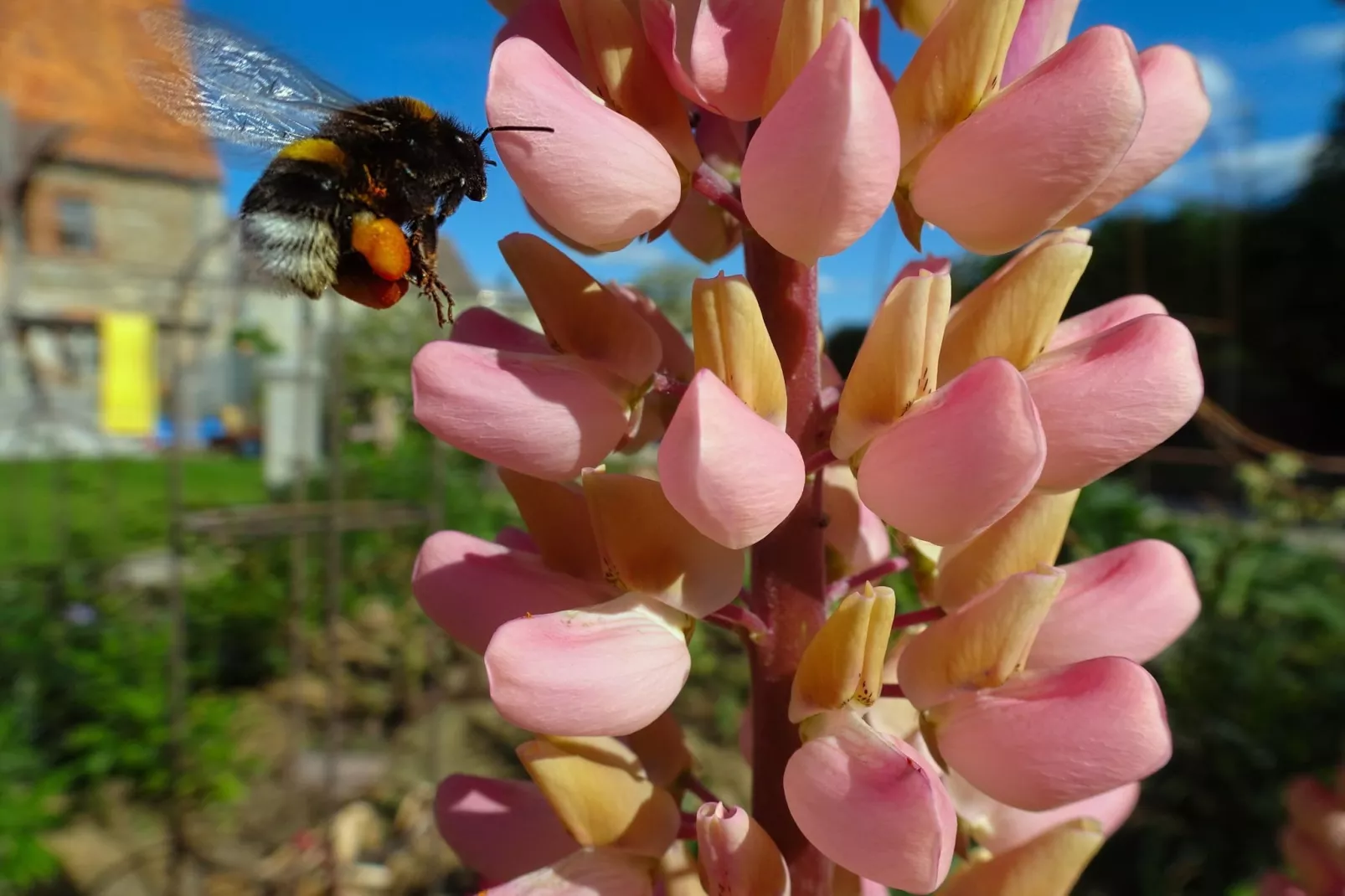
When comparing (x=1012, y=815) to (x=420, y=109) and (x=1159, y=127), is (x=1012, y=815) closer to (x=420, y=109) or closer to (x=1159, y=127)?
(x=1159, y=127)

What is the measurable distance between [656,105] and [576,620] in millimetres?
301

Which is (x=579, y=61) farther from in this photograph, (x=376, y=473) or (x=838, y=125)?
(x=376, y=473)

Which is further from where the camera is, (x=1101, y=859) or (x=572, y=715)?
(x=1101, y=859)

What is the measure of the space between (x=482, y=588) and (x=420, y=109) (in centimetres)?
34

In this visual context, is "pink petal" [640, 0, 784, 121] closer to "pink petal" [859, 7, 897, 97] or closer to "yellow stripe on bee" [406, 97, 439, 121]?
"pink petal" [859, 7, 897, 97]

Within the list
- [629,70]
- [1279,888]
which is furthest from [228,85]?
[1279,888]

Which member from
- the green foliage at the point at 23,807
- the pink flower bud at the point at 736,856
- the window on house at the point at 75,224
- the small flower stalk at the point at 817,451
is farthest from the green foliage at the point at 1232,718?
the window on house at the point at 75,224

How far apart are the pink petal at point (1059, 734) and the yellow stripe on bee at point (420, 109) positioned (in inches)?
20.6

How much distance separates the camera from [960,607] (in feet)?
1.87

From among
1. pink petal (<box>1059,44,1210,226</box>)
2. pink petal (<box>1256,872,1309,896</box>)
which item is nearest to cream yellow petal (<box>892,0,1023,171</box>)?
pink petal (<box>1059,44,1210,226</box>)

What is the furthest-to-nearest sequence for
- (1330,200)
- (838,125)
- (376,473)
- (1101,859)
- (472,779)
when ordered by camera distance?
(1330,200)
(376,473)
(1101,859)
(472,779)
(838,125)

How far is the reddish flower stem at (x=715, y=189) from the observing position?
1.98ft

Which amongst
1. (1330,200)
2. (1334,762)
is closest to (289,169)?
(1334,762)

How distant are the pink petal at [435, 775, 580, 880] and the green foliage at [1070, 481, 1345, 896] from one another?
1.93 meters
